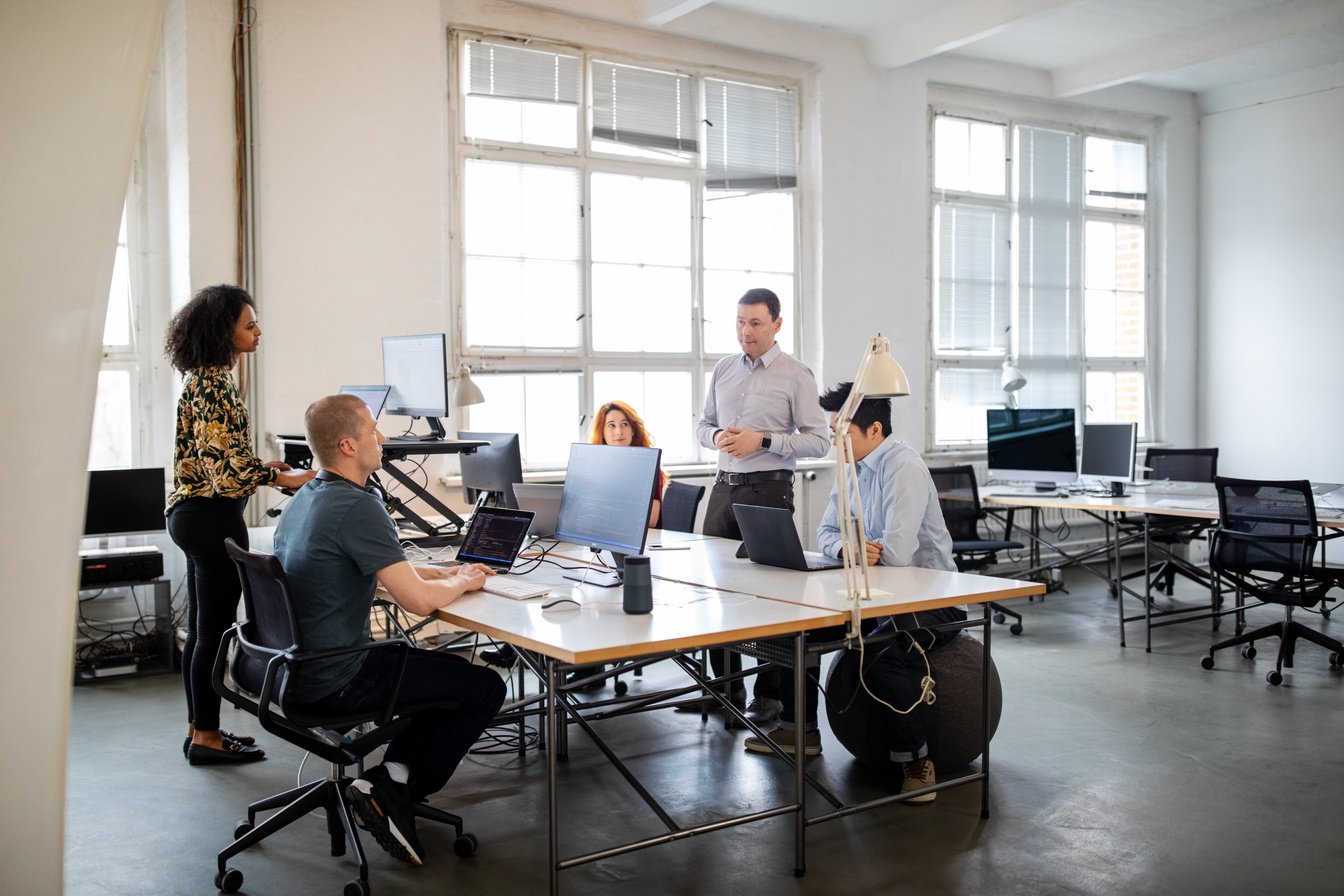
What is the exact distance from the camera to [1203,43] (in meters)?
7.50

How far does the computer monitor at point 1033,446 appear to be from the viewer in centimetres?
675

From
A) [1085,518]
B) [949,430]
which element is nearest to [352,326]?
[949,430]

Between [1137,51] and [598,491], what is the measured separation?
6.27 m

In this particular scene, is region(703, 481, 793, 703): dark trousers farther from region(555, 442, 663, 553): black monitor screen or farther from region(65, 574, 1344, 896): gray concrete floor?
region(555, 442, 663, 553): black monitor screen

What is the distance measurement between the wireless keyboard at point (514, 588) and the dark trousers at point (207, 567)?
0.98 metres

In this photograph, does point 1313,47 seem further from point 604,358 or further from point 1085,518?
point 604,358

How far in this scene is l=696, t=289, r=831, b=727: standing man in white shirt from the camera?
14.6ft

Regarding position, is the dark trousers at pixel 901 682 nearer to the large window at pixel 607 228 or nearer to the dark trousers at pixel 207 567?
the dark trousers at pixel 207 567

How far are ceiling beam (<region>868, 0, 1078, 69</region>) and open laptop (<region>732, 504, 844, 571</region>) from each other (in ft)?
13.9

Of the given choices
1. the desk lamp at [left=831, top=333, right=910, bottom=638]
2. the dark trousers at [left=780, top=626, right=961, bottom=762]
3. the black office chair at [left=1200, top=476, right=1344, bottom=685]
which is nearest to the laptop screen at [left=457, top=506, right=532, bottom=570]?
the dark trousers at [left=780, top=626, right=961, bottom=762]

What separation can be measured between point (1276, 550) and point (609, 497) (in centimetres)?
339

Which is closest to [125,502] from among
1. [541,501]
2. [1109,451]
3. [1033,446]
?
[541,501]

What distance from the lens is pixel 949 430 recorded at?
8.13 m

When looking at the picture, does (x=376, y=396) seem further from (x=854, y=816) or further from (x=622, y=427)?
(x=854, y=816)
